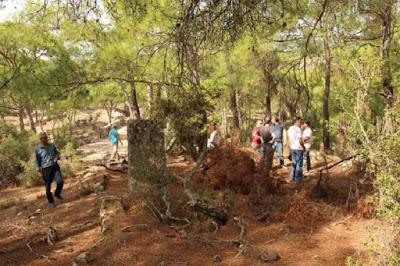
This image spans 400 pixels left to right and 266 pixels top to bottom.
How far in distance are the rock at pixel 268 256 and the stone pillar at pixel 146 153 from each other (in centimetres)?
282

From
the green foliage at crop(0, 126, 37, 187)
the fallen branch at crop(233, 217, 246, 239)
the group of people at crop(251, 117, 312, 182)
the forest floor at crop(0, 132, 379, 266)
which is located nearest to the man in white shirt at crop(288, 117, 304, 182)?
the group of people at crop(251, 117, 312, 182)

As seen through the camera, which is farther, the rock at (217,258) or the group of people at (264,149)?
the group of people at (264,149)

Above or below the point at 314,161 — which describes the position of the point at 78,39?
above

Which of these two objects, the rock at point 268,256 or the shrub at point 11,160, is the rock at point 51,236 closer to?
the rock at point 268,256

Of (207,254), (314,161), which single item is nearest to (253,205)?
(207,254)

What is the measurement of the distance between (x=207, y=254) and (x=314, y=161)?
8.27 metres

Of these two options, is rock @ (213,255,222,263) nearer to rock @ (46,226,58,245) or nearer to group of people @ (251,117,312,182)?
rock @ (46,226,58,245)

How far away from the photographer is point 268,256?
20.0 feet

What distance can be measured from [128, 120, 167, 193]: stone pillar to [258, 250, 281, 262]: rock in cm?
282

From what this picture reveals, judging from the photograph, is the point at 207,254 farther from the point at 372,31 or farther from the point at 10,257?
the point at 372,31

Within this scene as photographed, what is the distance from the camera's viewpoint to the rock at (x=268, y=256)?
605 centimetres

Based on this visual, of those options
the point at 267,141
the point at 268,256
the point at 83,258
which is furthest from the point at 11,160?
the point at 268,256

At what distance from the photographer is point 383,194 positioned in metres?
5.19

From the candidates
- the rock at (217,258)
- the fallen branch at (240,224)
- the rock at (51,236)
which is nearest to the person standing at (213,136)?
the fallen branch at (240,224)
